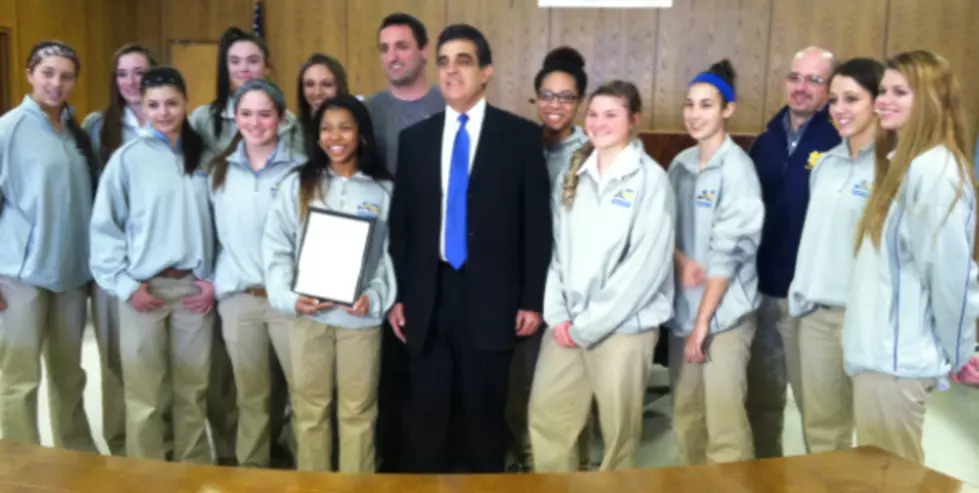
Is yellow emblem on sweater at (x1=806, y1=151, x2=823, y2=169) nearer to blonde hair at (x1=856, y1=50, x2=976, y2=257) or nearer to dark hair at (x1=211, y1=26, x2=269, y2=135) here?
blonde hair at (x1=856, y1=50, x2=976, y2=257)

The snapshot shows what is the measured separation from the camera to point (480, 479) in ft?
5.66

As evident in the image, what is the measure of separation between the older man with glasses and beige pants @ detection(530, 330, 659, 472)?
617mm

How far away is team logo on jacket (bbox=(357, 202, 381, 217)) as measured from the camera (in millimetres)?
2914

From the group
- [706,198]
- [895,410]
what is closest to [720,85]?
[706,198]

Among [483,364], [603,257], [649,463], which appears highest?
[603,257]

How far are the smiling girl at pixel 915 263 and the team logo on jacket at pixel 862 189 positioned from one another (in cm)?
29

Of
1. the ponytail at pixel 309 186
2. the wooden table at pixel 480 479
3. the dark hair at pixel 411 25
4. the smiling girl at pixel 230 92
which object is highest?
the dark hair at pixel 411 25

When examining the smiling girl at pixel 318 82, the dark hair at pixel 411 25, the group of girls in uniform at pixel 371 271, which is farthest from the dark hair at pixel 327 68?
the dark hair at pixel 411 25

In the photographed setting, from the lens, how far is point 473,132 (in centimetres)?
284

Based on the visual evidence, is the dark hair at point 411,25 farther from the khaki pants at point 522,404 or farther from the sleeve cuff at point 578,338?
the sleeve cuff at point 578,338

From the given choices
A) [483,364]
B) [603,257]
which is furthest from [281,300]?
[603,257]

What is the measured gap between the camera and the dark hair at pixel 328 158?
286 cm

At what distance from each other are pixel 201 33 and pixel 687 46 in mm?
4855

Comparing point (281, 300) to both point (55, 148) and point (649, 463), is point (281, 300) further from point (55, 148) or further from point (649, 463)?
point (649, 463)
